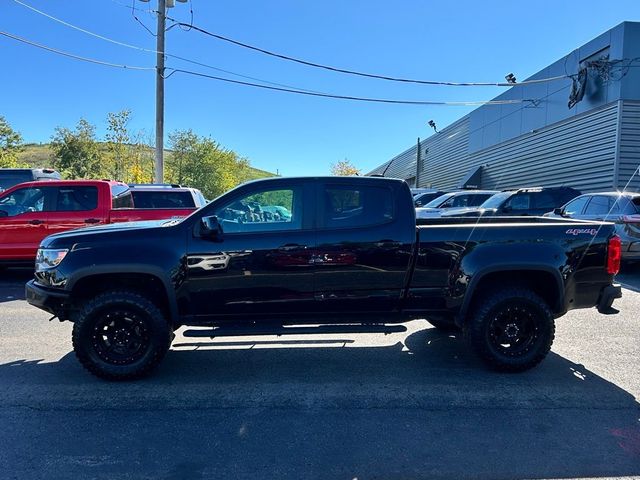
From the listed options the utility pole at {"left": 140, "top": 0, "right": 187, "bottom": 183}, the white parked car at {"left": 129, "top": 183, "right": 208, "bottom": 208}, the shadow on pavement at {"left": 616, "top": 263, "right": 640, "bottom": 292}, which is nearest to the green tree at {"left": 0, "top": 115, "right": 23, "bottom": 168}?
the utility pole at {"left": 140, "top": 0, "right": 187, "bottom": 183}

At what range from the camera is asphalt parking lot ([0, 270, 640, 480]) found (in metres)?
3.01

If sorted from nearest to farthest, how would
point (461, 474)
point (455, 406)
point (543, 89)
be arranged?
point (461, 474) < point (455, 406) < point (543, 89)

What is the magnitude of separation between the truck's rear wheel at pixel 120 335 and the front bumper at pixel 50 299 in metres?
0.22

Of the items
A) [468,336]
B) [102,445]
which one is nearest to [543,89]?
[468,336]

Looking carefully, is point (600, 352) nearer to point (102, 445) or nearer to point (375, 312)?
point (375, 312)

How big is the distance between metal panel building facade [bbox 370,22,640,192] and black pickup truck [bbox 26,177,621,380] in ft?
46.3

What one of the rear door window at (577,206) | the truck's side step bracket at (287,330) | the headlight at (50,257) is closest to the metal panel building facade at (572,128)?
the rear door window at (577,206)

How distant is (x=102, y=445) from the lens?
3.24 meters

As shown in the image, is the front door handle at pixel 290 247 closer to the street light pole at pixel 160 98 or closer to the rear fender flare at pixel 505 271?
the rear fender flare at pixel 505 271

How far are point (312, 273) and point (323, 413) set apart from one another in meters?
1.26

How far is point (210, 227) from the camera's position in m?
4.19

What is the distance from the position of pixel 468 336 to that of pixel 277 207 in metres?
2.26

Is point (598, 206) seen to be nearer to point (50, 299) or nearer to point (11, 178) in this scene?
point (50, 299)

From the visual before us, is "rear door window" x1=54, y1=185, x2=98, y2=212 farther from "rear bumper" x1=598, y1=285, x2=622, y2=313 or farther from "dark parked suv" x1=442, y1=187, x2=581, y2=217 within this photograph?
"dark parked suv" x1=442, y1=187, x2=581, y2=217
